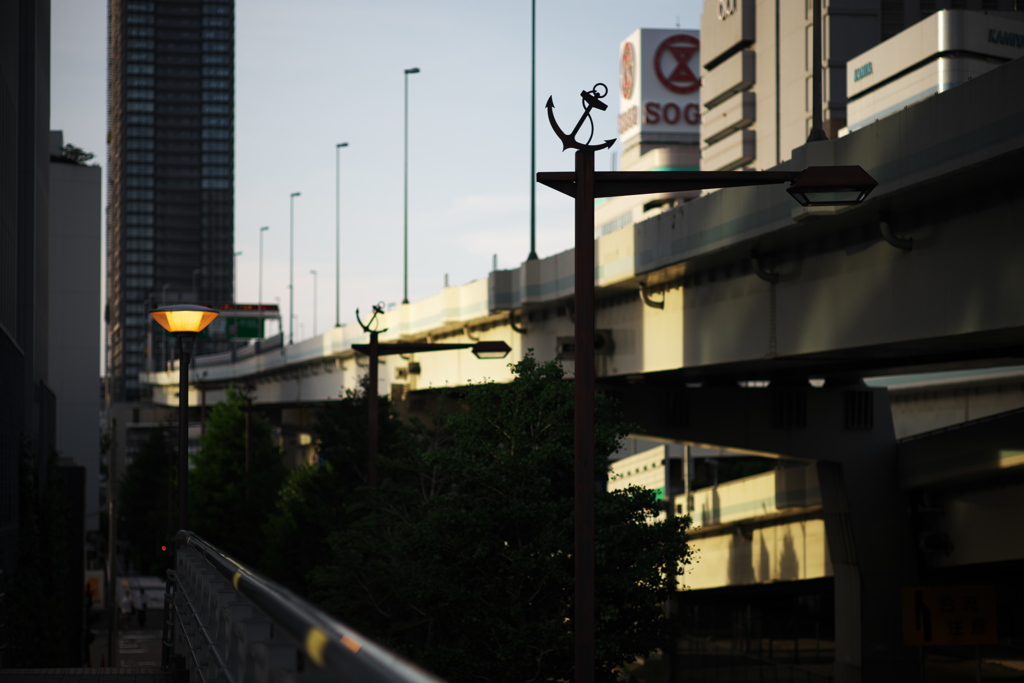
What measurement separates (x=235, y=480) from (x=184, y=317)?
160ft

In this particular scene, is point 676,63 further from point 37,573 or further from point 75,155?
point 37,573

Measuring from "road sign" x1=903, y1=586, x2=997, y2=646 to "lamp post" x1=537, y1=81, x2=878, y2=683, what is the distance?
15925 millimetres

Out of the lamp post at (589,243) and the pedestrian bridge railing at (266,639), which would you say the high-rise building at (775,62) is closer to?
the lamp post at (589,243)

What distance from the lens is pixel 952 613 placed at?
24734 mm

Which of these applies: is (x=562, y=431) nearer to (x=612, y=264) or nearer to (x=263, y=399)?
(x=612, y=264)

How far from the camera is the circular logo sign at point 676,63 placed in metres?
143

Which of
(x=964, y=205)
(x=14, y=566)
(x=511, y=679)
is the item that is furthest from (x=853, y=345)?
(x=14, y=566)

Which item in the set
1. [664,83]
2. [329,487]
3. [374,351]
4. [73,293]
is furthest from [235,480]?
[664,83]

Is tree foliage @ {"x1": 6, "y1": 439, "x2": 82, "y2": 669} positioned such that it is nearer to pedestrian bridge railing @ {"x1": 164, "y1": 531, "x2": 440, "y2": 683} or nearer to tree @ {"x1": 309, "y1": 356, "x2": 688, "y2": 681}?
tree @ {"x1": 309, "y1": 356, "x2": 688, "y2": 681}

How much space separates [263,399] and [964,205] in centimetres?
6807

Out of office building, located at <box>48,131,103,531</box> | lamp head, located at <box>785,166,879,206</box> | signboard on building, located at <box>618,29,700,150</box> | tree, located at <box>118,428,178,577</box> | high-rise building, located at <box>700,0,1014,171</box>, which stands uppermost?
signboard on building, located at <box>618,29,700,150</box>

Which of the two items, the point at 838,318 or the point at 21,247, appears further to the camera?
the point at 21,247

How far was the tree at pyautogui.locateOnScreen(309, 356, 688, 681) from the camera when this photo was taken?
64.5 ft

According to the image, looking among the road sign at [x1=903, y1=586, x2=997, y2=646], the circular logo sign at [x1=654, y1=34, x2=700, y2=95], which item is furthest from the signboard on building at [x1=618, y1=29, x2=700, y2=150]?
the road sign at [x1=903, y1=586, x2=997, y2=646]
